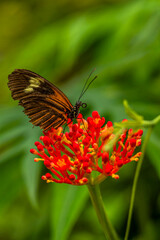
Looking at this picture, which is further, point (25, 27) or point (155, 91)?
point (25, 27)

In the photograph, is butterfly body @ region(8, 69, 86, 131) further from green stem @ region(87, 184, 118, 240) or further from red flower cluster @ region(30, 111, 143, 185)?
A: green stem @ region(87, 184, 118, 240)

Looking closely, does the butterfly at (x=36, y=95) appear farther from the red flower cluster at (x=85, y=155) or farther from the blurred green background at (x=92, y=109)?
the blurred green background at (x=92, y=109)

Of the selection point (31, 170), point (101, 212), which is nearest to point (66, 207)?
point (31, 170)

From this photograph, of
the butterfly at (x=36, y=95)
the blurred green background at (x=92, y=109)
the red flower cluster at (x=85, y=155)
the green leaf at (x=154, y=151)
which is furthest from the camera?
the blurred green background at (x=92, y=109)

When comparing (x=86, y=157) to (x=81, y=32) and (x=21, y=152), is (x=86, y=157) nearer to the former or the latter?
(x=21, y=152)

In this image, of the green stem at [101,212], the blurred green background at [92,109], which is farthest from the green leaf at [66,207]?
the green stem at [101,212]

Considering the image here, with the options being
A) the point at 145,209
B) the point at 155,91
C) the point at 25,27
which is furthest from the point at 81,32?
the point at 25,27
